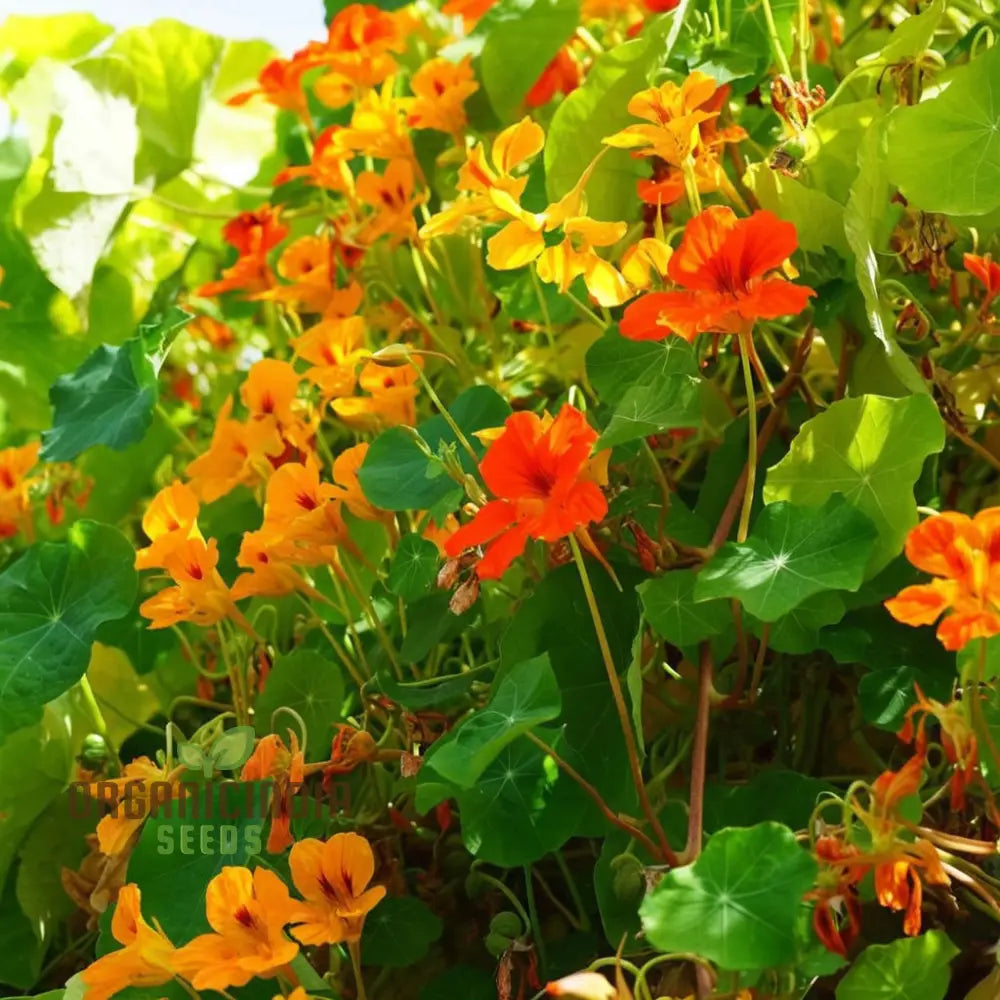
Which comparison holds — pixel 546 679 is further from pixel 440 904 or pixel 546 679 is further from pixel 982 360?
pixel 982 360

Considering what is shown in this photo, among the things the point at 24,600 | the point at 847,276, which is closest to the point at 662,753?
the point at 847,276

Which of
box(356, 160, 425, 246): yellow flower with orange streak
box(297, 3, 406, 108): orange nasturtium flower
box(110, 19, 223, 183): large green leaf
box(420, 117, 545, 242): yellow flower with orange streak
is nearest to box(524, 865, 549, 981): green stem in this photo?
box(420, 117, 545, 242): yellow flower with orange streak

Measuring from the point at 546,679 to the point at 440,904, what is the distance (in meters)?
0.28

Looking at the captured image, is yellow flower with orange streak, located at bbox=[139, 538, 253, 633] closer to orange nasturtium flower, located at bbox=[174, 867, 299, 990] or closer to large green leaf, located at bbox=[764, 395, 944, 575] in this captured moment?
orange nasturtium flower, located at bbox=[174, 867, 299, 990]

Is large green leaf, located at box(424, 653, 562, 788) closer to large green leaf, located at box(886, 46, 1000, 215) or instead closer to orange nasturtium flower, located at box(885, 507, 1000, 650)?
orange nasturtium flower, located at box(885, 507, 1000, 650)

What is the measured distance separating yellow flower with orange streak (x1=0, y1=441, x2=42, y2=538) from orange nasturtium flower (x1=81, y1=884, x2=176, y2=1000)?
483 mm


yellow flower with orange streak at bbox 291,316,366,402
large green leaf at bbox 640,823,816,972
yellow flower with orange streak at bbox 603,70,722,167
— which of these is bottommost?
large green leaf at bbox 640,823,816,972

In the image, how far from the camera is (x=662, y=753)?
81cm

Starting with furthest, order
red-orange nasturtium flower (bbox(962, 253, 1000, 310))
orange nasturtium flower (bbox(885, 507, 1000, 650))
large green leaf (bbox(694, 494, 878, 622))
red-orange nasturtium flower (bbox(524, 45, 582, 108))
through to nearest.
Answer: red-orange nasturtium flower (bbox(524, 45, 582, 108)) < red-orange nasturtium flower (bbox(962, 253, 1000, 310)) < large green leaf (bbox(694, 494, 878, 622)) < orange nasturtium flower (bbox(885, 507, 1000, 650))

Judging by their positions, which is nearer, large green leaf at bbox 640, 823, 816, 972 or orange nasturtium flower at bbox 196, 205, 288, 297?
large green leaf at bbox 640, 823, 816, 972

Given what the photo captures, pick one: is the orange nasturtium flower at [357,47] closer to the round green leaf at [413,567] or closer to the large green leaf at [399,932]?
the round green leaf at [413,567]

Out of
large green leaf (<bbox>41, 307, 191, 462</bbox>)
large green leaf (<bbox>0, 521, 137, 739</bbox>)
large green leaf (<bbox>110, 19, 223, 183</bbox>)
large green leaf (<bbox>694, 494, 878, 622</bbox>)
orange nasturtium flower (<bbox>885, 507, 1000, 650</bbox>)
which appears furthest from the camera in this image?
large green leaf (<bbox>110, 19, 223, 183</bbox>)

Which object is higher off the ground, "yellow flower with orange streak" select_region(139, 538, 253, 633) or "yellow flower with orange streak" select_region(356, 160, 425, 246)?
"yellow flower with orange streak" select_region(356, 160, 425, 246)

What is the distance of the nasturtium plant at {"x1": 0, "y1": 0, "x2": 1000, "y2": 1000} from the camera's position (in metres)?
0.61
